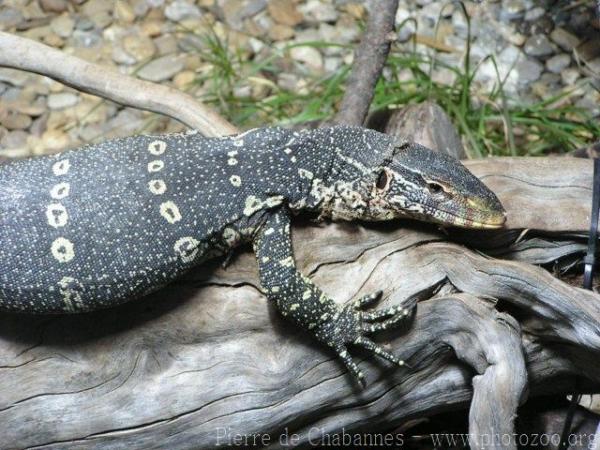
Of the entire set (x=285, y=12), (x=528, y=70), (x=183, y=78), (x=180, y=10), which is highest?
(x=528, y=70)

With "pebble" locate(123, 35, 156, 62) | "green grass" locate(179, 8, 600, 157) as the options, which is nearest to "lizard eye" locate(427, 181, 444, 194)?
"green grass" locate(179, 8, 600, 157)

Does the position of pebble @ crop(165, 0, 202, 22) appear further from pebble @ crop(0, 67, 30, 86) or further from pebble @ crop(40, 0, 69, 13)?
pebble @ crop(0, 67, 30, 86)

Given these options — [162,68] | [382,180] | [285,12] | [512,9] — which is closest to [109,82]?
[382,180]

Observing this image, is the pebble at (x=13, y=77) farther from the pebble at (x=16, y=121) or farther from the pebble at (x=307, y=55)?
the pebble at (x=307, y=55)

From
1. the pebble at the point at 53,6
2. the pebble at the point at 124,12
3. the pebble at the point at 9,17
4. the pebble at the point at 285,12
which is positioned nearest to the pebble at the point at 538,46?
the pebble at the point at 285,12

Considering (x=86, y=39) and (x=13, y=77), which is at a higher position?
(x=86, y=39)

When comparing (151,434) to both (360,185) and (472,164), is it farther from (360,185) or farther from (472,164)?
(472,164)

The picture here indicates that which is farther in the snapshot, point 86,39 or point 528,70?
point 86,39

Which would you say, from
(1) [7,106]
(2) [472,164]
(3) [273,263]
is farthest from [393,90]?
(1) [7,106]

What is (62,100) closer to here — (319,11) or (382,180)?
(319,11)
